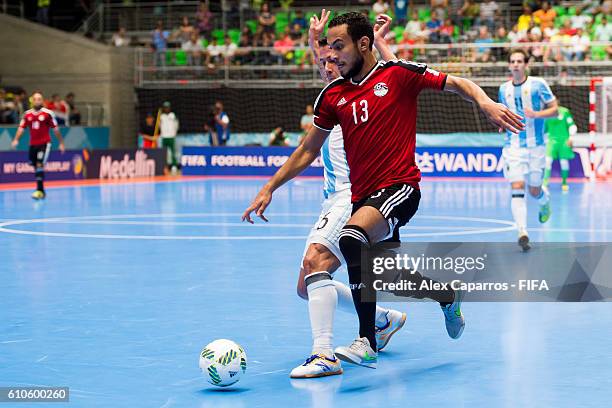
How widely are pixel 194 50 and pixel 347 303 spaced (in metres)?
29.6

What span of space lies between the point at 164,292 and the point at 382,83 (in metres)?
4.01

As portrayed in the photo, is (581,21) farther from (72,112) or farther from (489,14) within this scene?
(72,112)

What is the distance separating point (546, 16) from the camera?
3244 cm

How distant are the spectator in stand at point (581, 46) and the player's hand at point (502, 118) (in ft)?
84.9

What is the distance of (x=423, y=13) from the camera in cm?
3472

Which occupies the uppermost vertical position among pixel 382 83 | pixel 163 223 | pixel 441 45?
pixel 441 45

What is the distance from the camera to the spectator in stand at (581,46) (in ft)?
101

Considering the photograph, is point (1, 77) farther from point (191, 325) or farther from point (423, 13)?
point (191, 325)

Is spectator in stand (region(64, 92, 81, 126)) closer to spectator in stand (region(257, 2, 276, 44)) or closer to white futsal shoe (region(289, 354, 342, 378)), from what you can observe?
spectator in stand (region(257, 2, 276, 44))

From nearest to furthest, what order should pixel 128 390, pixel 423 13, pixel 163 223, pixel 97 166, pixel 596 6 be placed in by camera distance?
1. pixel 128 390
2. pixel 163 223
3. pixel 97 166
4. pixel 596 6
5. pixel 423 13

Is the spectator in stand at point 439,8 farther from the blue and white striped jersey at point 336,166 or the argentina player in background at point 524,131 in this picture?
the blue and white striped jersey at point 336,166

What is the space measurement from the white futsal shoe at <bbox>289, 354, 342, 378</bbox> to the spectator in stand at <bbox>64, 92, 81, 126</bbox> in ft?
97.6

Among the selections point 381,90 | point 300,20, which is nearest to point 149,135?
point 300,20

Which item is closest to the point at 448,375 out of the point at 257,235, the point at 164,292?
the point at 164,292
